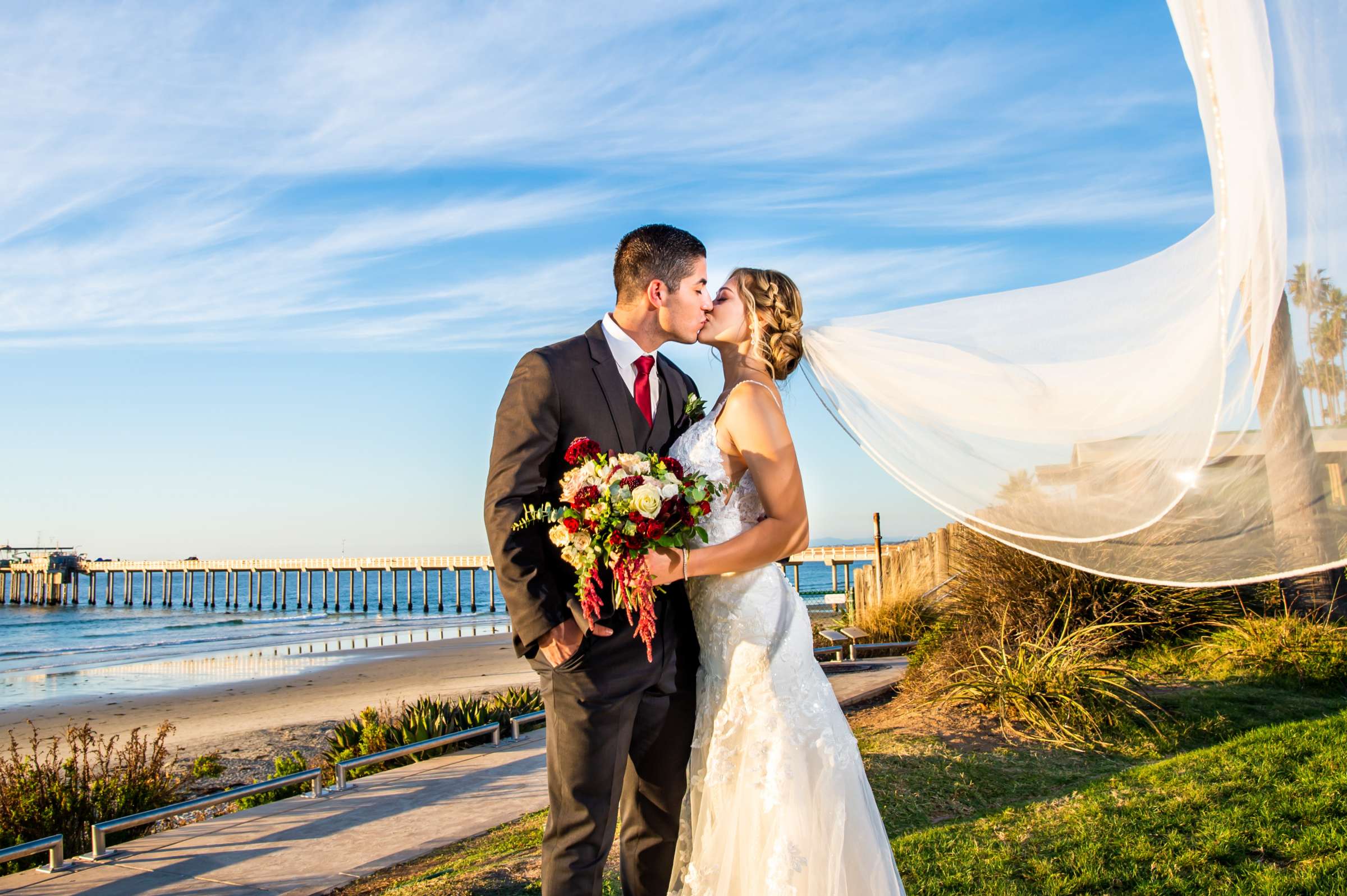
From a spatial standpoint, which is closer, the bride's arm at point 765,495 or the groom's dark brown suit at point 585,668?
the groom's dark brown suit at point 585,668

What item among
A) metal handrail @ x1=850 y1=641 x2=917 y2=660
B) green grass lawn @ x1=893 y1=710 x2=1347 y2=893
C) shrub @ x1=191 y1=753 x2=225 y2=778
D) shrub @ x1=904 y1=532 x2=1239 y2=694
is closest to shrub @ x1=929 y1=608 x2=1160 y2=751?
shrub @ x1=904 y1=532 x2=1239 y2=694

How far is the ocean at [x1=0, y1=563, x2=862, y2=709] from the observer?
2291cm

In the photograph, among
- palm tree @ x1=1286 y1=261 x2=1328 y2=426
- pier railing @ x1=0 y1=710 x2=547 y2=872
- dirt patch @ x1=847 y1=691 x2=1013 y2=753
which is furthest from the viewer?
dirt patch @ x1=847 y1=691 x2=1013 y2=753

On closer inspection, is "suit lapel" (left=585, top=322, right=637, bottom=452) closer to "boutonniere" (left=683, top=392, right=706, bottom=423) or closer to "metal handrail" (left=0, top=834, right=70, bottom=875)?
"boutonniere" (left=683, top=392, right=706, bottom=423)

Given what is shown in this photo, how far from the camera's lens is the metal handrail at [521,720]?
9000mm

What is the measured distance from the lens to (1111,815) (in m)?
4.98

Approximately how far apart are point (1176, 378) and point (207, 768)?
36.1 ft

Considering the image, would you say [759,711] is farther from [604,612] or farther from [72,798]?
[72,798]

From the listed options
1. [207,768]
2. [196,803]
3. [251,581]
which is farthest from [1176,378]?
[251,581]

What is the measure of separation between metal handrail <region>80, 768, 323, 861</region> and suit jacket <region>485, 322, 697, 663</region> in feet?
13.6

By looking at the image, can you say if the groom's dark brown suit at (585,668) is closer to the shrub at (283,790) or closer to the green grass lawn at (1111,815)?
the green grass lawn at (1111,815)

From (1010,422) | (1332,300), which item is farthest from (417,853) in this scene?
(1332,300)

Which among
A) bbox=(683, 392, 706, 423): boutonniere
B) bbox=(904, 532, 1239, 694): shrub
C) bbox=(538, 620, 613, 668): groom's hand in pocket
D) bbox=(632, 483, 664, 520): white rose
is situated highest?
bbox=(683, 392, 706, 423): boutonniere

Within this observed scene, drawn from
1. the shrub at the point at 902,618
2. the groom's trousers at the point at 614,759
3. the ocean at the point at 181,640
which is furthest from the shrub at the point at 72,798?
the ocean at the point at 181,640
